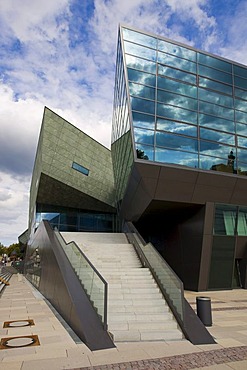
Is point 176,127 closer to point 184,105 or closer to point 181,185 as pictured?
point 184,105

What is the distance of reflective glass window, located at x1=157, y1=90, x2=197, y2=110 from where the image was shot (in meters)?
18.6

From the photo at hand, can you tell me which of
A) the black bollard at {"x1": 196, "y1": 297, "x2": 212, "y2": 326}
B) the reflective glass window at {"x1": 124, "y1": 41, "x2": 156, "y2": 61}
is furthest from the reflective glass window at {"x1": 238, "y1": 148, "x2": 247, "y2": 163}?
the black bollard at {"x1": 196, "y1": 297, "x2": 212, "y2": 326}

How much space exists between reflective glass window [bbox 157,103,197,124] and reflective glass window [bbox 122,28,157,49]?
5060 millimetres

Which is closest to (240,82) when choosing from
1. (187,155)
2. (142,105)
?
(187,155)

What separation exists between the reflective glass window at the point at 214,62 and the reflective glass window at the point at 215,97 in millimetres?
2549

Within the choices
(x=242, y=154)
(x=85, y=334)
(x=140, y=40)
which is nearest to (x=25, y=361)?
(x=85, y=334)

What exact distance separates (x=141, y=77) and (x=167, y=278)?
13.5m

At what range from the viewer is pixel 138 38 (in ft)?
65.8

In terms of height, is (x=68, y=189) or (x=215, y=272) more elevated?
(x=68, y=189)

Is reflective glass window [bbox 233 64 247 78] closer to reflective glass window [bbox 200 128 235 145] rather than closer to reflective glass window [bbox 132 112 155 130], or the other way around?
reflective glass window [bbox 200 128 235 145]

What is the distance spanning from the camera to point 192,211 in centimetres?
1923

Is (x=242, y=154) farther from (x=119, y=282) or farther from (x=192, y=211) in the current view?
(x=119, y=282)

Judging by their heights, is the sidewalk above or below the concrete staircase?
below

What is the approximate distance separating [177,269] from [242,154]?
9.14 meters
